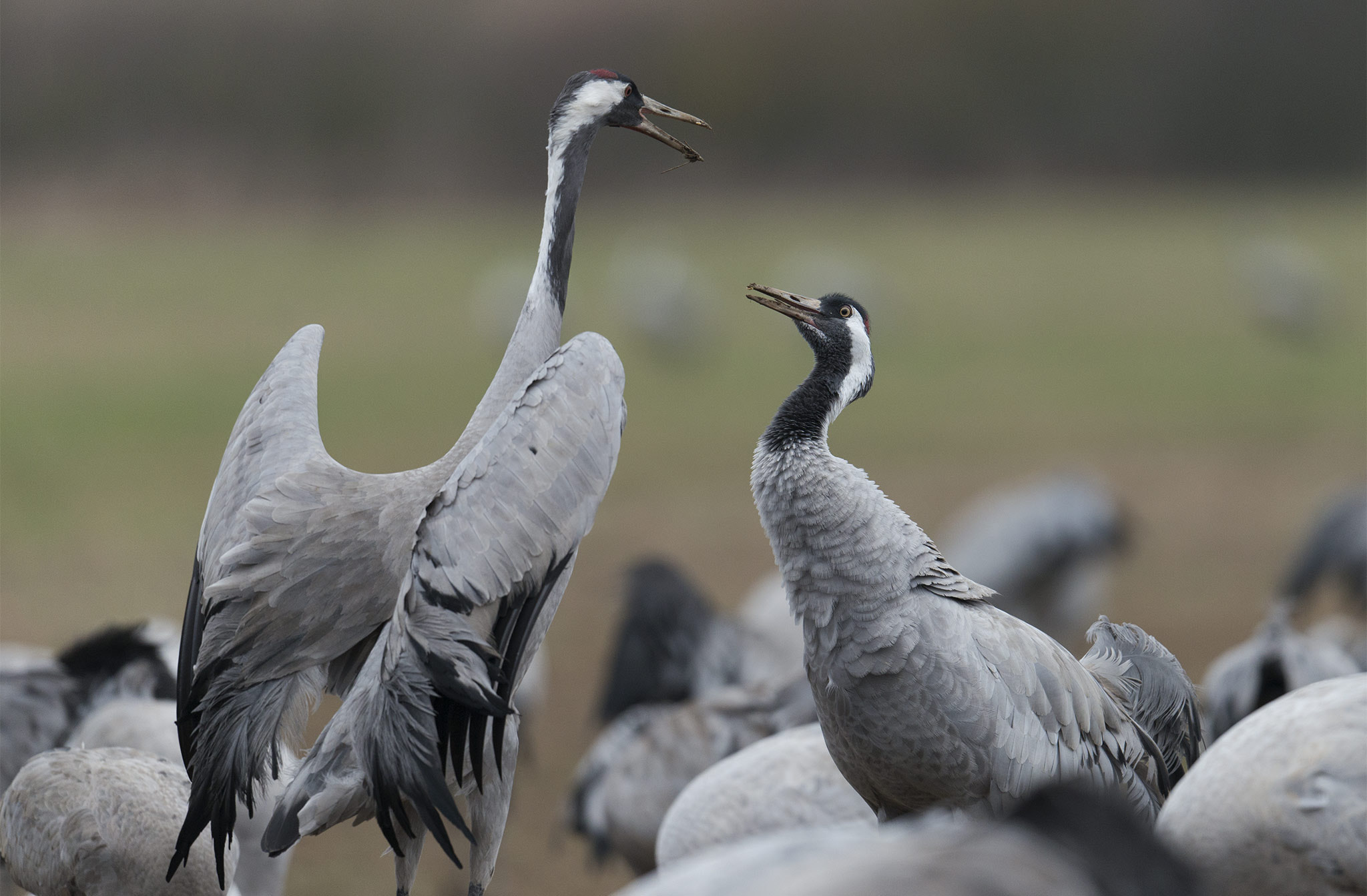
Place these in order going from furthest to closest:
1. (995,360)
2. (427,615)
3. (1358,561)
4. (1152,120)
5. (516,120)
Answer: (1152,120) < (516,120) < (995,360) < (1358,561) < (427,615)

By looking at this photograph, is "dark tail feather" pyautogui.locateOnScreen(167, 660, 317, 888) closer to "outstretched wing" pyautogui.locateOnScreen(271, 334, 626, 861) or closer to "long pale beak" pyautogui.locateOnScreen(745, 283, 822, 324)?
"outstretched wing" pyautogui.locateOnScreen(271, 334, 626, 861)

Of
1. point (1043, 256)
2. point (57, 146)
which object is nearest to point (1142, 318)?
point (1043, 256)

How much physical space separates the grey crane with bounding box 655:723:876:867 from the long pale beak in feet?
3.16

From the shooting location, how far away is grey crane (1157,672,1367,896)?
2082mm

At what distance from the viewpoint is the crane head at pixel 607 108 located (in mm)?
3219

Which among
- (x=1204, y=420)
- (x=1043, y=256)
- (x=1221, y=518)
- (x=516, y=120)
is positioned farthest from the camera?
(x=516, y=120)

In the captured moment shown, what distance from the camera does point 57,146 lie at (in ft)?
84.4

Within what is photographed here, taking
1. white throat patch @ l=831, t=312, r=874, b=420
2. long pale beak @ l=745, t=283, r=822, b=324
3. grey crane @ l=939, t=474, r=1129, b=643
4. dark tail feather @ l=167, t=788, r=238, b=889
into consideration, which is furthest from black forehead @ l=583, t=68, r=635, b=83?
grey crane @ l=939, t=474, r=1129, b=643

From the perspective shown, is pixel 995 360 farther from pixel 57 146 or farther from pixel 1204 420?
pixel 57 146

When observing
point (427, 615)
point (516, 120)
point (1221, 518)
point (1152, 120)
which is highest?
point (1152, 120)

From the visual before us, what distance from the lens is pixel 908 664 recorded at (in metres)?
2.40

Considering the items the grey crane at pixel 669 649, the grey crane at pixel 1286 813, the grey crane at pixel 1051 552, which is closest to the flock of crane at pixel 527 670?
the grey crane at pixel 1286 813

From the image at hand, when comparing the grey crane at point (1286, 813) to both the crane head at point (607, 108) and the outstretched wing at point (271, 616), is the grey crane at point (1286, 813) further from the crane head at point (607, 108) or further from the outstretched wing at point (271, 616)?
the crane head at point (607, 108)

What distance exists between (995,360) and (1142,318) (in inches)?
145
